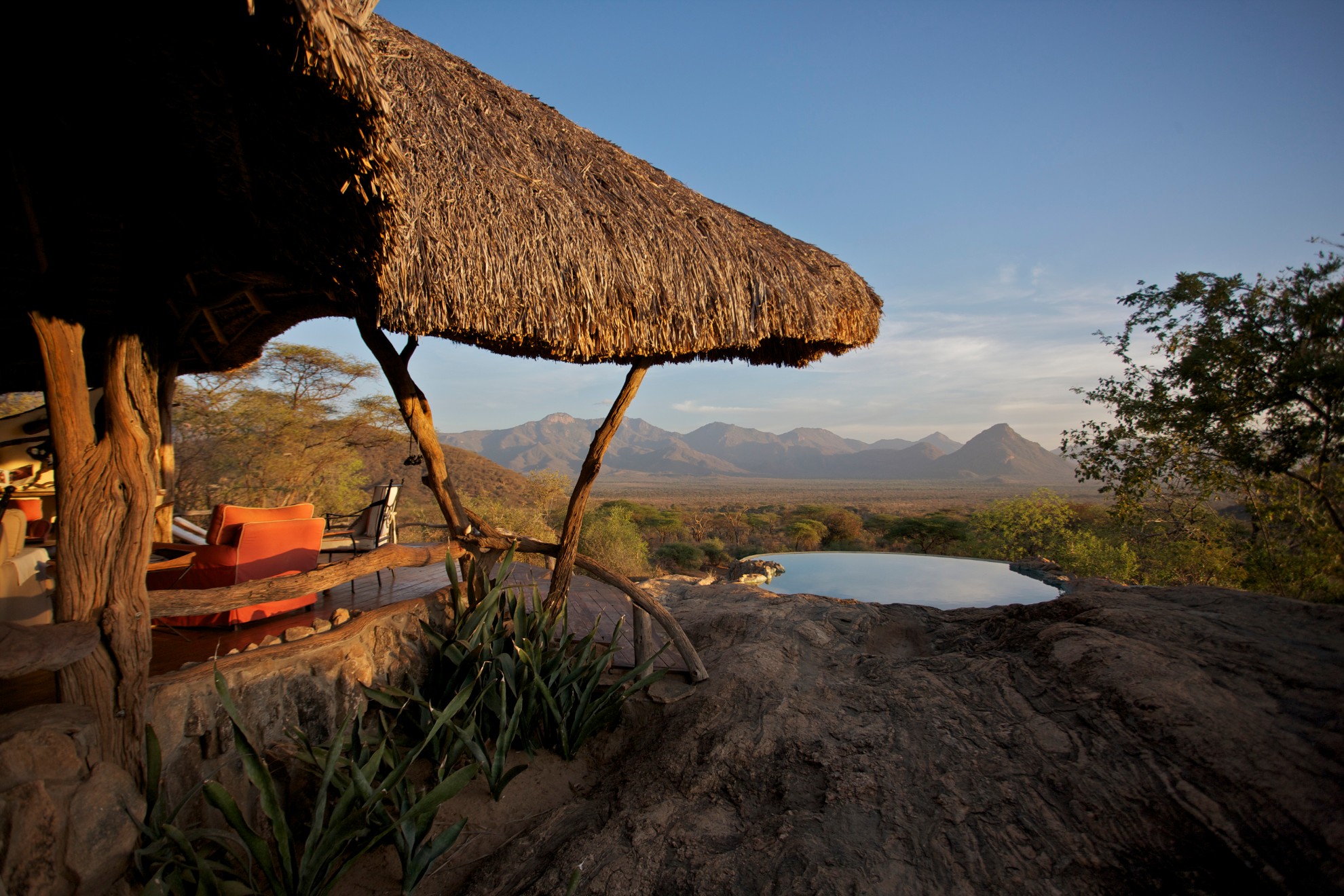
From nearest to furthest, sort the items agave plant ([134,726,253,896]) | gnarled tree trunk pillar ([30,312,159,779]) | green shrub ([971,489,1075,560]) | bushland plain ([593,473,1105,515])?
agave plant ([134,726,253,896]) < gnarled tree trunk pillar ([30,312,159,779]) < green shrub ([971,489,1075,560]) < bushland plain ([593,473,1105,515])

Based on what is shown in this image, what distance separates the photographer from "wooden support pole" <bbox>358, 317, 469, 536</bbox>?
120 inches

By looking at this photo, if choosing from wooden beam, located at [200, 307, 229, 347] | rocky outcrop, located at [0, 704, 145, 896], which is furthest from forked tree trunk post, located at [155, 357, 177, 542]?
rocky outcrop, located at [0, 704, 145, 896]

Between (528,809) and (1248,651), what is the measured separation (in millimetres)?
3757

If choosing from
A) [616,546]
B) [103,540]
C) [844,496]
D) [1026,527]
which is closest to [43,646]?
[103,540]

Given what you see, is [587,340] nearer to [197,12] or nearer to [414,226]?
[414,226]

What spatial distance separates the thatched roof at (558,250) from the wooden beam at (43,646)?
1.51 m

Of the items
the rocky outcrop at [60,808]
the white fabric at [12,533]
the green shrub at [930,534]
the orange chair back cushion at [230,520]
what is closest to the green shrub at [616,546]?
the orange chair back cushion at [230,520]

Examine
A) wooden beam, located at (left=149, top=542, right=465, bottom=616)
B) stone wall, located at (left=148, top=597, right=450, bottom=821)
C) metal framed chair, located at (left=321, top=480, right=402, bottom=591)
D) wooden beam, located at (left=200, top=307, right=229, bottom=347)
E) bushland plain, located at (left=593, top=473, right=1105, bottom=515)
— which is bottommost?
bushland plain, located at (left=593, top=473, right=1105, bottom=515)

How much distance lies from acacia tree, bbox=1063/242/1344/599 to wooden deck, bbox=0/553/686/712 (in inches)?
269

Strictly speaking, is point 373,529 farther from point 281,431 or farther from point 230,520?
point 281,431

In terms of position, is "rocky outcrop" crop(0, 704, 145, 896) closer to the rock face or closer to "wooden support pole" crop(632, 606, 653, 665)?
the rock face

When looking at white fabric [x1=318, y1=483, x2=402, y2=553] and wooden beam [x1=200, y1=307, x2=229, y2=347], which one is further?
white fabric [x1=318, y1=483, x2=402, y2=553]

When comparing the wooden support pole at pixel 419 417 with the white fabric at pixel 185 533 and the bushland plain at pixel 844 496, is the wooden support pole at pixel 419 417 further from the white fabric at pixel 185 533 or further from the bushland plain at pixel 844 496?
the bushland plain at pixel 844 496

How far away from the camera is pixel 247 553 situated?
11.1ft
